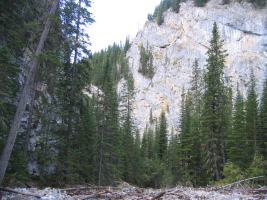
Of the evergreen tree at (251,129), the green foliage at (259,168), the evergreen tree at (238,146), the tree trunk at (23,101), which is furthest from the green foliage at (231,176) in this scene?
the tree trunk at (23,101)

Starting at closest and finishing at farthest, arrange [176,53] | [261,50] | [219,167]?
1. [219,167]
2. [261,50]
3. [176,53]

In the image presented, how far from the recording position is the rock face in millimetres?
70125

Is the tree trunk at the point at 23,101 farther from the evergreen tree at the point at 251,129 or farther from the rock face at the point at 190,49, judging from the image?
the rock face at the point at 190,49

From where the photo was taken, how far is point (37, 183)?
1390cm

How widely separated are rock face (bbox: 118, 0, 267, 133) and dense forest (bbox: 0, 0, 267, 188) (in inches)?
1558

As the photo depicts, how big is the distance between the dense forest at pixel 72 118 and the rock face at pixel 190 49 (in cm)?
3958

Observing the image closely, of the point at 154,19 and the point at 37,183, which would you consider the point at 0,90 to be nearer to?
the point at 37,183

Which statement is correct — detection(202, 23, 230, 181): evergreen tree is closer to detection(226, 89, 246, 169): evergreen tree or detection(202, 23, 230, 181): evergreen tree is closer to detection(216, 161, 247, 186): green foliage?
detection(216, 161, 247, 186): green foliage

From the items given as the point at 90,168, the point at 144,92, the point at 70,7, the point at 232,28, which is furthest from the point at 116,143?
the point at 232,28

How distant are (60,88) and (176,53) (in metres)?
75.2

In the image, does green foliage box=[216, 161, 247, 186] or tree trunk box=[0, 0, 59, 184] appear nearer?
tree trunk box=[0, 0, 59, 184]

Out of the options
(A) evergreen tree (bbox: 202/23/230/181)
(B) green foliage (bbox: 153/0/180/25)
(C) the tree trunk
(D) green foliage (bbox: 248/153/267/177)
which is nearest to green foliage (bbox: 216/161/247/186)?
(D) green foliage (bbox: 248/153/267/177)

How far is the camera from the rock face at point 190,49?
7012 centimetres

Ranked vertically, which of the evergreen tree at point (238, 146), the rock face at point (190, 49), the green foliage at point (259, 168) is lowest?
the green foliage at point (259, 168)
